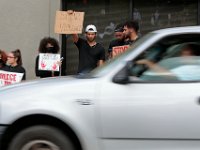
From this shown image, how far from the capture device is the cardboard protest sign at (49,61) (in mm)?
9281

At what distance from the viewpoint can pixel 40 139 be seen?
5.61m

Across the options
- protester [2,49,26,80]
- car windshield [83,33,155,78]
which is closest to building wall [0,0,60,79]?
protester [2,49,26,80]

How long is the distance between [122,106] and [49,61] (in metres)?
4.06

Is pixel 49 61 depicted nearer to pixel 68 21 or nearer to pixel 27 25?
pixel 68 21

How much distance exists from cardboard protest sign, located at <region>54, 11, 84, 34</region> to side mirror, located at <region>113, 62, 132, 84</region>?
4.17 metres

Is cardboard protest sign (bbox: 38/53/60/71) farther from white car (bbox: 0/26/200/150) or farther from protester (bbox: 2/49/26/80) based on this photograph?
white car (bbox: 0/26/200/150)

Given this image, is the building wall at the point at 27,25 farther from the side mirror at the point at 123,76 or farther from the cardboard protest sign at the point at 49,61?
the side mirror at the point at 123,76

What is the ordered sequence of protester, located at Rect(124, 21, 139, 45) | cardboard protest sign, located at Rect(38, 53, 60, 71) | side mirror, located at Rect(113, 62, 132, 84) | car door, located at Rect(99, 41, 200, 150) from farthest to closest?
cardboard protest sign, located at Rect(38, 53, 60, 71) → protester, located at Rect(124, 21, 139, 45) → side mirror, located at Rect(113, 62, 132, 84) → car door, located at Rect(99, 41, 200, 150)

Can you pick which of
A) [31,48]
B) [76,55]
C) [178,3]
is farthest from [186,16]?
[31,48]

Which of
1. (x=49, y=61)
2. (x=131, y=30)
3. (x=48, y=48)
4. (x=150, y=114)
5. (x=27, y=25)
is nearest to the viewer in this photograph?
(x=150, y=114)

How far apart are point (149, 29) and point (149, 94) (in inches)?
285

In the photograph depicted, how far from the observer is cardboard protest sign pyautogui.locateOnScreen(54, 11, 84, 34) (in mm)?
9602

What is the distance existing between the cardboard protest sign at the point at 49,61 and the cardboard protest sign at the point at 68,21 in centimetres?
57

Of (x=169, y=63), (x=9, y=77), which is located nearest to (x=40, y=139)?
(x=169, y=63)
